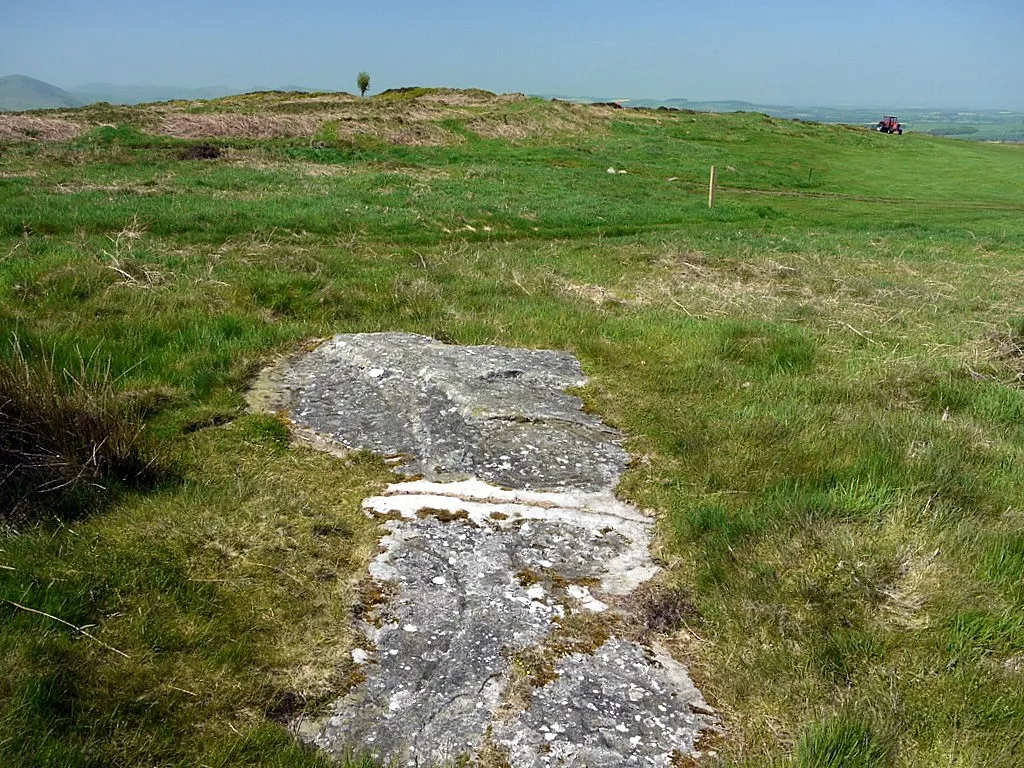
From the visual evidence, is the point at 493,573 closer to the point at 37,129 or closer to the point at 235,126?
the point at 37,129

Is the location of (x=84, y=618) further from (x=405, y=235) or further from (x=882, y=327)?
(x=405, y=235)

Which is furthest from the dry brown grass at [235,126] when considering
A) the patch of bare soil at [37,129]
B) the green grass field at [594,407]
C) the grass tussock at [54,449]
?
the grass tussock at [54,449]

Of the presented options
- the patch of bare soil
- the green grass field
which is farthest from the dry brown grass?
the green grass field

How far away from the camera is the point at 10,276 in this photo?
10.9m

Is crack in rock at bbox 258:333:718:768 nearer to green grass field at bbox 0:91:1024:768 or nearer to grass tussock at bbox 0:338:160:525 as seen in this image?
green grass field at bbox 0:91:1024:768

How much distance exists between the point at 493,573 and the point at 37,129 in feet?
119

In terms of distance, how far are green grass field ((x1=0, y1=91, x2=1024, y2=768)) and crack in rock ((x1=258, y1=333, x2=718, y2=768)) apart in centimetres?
28

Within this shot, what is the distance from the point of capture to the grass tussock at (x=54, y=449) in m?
5.31

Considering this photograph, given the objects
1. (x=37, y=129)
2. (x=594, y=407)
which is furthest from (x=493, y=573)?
(x=37, y=129)

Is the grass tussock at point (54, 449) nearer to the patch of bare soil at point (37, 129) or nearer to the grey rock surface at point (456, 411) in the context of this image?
the grey rock surface at point (456, 411)

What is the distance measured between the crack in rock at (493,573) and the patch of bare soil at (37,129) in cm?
2982

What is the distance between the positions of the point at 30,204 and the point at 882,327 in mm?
18100

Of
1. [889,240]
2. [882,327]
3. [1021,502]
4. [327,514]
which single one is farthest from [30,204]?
[889,240]

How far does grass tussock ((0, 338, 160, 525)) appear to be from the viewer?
531 centimetres
